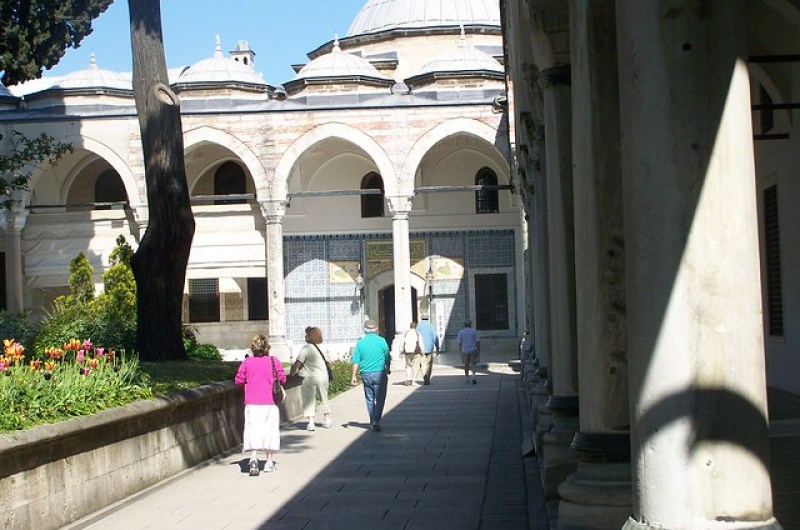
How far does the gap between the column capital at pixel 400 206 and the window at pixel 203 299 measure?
5.62 metres

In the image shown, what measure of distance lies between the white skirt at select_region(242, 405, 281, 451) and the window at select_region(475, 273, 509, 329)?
72.0 ft

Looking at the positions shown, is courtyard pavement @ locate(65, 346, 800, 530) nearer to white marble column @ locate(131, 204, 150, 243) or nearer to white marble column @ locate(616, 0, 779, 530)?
white marble column @ locate(616, 0, 779, 530)

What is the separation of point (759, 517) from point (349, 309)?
29169 millimetres

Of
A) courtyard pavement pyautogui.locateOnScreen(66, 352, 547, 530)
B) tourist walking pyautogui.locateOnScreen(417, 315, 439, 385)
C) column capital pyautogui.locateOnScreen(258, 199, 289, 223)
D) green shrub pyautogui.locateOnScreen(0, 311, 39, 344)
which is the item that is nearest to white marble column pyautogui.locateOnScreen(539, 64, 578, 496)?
courtyard pavement pyautogui.locateOnScreen(66, 352, 547, 530)

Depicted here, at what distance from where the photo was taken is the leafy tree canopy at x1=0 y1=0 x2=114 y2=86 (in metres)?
20.0

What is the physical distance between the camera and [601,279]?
5.14 metres

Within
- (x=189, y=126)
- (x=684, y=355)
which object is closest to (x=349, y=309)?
(x=189, y=126)

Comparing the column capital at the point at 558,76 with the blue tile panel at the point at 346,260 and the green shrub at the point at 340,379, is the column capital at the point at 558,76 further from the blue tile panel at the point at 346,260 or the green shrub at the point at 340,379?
the blue tile panel at the point at 346,260

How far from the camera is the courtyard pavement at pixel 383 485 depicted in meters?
7.47

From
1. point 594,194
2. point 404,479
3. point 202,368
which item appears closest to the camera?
point 594,194

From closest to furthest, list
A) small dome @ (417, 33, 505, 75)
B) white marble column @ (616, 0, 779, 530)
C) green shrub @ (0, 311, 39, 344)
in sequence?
white marble column @ (616, 0, 779, 530)
green shrub @ (0, 311, 39, 344)
small dome @ (417, 33, 505, 75)

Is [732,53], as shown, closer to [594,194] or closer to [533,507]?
[594,194]

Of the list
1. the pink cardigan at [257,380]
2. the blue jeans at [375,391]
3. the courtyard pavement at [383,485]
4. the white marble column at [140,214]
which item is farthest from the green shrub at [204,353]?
the white marble column at [140,214]

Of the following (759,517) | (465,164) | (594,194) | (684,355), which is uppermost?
(465,164)
